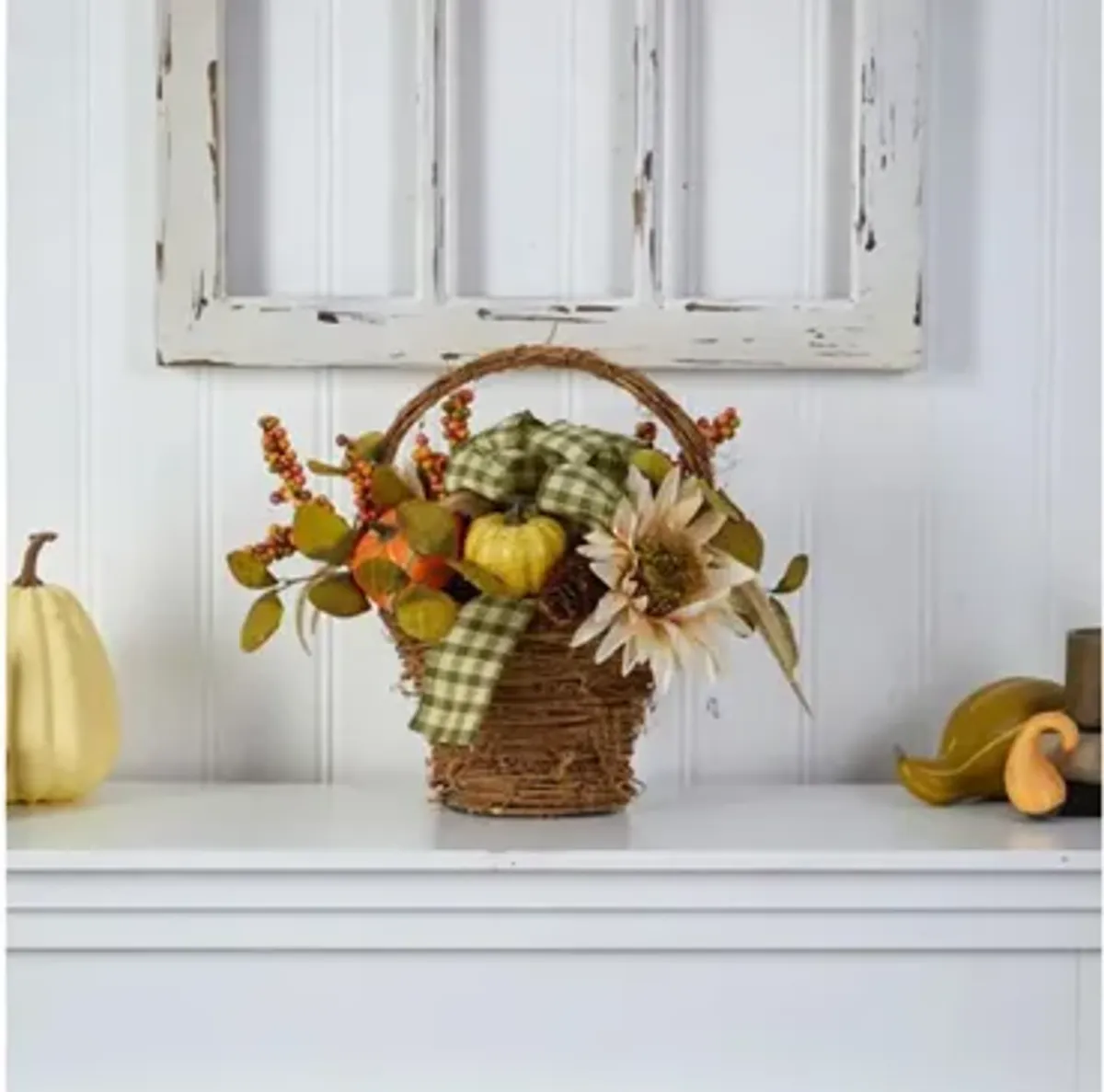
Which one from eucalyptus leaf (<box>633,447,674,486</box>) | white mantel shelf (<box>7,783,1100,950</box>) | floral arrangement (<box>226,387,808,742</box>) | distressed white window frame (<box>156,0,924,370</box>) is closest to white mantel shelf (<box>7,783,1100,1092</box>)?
white mantel shelf (<box>7,783,1100,950</box>)

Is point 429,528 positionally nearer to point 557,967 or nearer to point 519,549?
point 519,549

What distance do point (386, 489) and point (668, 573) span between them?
0.17m

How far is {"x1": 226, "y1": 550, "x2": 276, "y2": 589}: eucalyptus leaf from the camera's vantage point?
106 centimetres

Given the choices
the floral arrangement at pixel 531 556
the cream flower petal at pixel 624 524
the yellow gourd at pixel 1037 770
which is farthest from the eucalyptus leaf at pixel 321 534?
the yellow gourd at pixel 1037 770

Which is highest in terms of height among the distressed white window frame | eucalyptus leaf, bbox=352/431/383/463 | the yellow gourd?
the distressed white window frame

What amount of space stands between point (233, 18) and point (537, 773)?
0.60 m

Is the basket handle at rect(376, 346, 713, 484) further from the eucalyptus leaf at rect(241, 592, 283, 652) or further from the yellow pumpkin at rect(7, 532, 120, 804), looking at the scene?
the yellow pumpkin at rect(7, 532, 120, 804)

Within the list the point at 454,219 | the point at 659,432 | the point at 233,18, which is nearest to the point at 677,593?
the point at 659,432

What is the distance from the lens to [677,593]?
99 cm

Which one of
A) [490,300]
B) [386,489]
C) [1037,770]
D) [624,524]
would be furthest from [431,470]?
[1037,770]

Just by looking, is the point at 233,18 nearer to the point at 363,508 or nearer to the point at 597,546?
the point at 363,508

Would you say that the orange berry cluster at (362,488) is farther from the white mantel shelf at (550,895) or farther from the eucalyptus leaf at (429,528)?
the white mantel shelf at (550,895)

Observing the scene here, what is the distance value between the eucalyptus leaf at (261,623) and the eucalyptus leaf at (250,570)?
16 millimetres

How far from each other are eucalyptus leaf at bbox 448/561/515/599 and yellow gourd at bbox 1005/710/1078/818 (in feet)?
1.11
